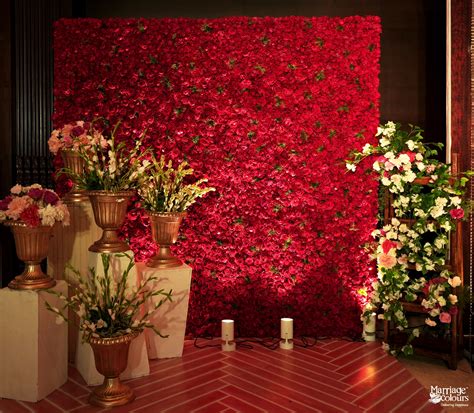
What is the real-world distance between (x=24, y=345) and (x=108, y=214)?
3.11 ft

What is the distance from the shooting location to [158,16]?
4.72 m

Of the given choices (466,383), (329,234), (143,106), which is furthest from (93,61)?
(466,383)

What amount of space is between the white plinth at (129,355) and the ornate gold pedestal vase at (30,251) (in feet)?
1.06

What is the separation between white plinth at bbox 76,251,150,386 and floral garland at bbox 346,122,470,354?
1.84 meters

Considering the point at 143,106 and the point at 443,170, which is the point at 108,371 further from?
the point at 443,170

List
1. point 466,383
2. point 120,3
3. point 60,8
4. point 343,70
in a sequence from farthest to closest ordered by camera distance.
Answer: point 120,3 < point 60,8 < point 343,70 < point 466,383

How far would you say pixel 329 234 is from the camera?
13.6 feet

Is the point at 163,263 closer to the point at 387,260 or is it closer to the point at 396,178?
the point at 387,260

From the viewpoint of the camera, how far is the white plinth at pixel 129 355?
3244 millimetres

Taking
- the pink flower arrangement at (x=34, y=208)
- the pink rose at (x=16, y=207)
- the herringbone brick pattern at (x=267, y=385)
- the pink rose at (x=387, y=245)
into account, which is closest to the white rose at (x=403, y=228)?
the pink rose at (x=387, y=245)

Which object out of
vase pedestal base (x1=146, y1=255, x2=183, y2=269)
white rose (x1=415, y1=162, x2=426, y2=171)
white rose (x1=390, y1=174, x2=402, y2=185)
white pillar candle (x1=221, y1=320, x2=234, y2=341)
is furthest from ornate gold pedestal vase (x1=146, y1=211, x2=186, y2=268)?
white rose (x1=415, y1=162, x2=426, y2=171)

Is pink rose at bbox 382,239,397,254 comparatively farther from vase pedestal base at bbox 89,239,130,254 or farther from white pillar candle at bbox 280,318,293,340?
vase pedestal base at bbox 89,239,130,254

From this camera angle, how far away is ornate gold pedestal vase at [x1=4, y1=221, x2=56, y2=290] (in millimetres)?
3068

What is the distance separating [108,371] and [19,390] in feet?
1.99
